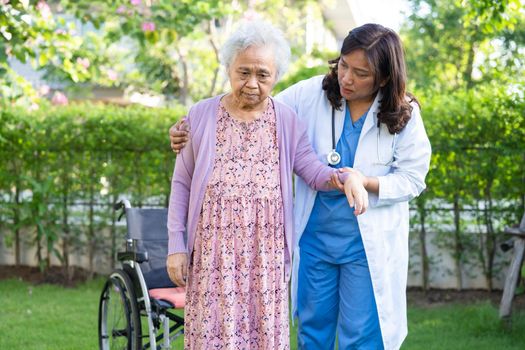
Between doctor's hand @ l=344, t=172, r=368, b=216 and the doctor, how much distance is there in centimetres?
17

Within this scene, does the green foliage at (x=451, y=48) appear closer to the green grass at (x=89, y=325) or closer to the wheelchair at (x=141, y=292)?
the green grass at (x=89, y=325)

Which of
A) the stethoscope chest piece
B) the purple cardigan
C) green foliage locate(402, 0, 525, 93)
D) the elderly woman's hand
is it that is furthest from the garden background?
green foliage locate(402, 0, 525, 93)

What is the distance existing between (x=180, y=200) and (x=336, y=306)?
0.72 metres

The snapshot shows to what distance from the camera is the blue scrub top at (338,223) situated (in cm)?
294

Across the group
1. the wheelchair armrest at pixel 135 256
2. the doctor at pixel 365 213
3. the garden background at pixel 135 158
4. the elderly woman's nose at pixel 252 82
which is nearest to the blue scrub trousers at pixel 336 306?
the doctor at pixel 365 213

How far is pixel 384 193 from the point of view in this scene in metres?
2.88

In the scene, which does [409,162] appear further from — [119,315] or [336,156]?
[119,315]

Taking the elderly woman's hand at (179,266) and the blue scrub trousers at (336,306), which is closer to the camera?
the elderly woman's hand at (179,266)

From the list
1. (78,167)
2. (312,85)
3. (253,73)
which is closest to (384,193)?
(312,85)

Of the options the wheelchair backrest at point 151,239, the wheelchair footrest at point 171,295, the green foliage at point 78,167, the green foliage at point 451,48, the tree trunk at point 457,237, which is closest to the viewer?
the wheelchair footrest at point 171,295

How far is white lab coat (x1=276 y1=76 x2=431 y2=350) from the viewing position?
291 cm

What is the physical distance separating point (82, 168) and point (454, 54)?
1055 cm

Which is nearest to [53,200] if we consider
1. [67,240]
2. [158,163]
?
[67,240]

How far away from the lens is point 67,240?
7.46 metres
